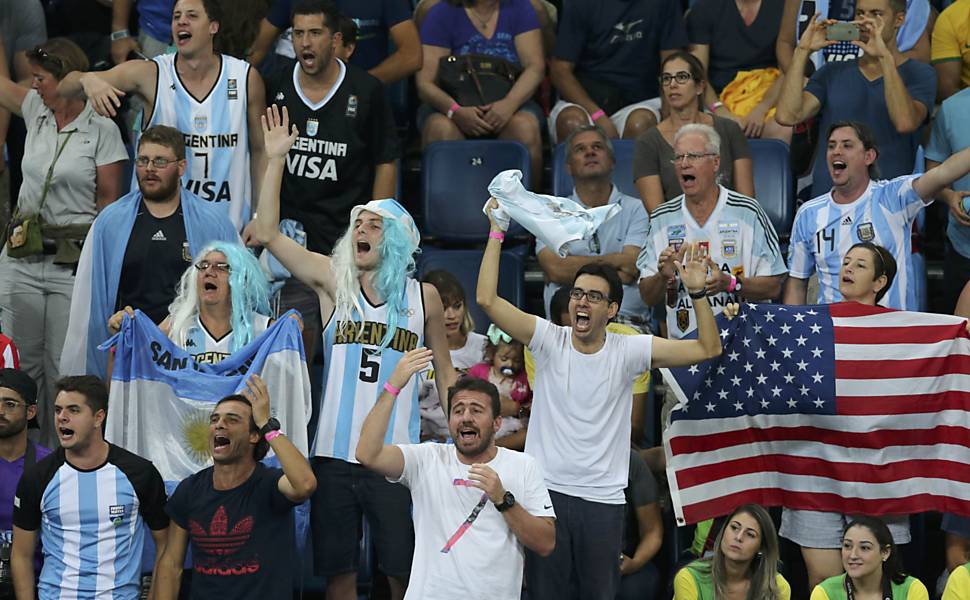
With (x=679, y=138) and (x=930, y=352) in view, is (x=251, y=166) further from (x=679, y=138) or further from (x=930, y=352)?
(x=930, y=352)

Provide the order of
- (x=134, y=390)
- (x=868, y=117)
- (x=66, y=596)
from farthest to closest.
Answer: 1. (x=868, y=117)
2. (x=134, y=390)
3. (x=66, y=596)

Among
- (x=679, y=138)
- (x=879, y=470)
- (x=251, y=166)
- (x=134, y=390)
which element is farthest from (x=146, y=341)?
(x=879, y=470)

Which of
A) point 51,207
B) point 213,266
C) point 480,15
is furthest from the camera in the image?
point 480,15

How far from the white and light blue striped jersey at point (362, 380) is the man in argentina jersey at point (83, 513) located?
2.68 ft

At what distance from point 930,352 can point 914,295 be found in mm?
838

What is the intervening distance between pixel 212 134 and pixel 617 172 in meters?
2.52

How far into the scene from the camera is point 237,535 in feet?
22.0

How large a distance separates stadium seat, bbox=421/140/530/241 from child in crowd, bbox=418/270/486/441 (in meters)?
1.12

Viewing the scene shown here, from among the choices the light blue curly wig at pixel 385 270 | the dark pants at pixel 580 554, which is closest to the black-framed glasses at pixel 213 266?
the light blue curly wig at pixel 385 270

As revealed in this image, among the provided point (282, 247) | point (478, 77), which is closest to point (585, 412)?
point (282, 247)

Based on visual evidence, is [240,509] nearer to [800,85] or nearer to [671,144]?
[671,144]

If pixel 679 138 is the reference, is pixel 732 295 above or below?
below

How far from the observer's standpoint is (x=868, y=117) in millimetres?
9062

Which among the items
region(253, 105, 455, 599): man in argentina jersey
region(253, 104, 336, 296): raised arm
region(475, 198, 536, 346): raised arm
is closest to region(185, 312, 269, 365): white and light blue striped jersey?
region(253, 104, 336, 296): raised arm
